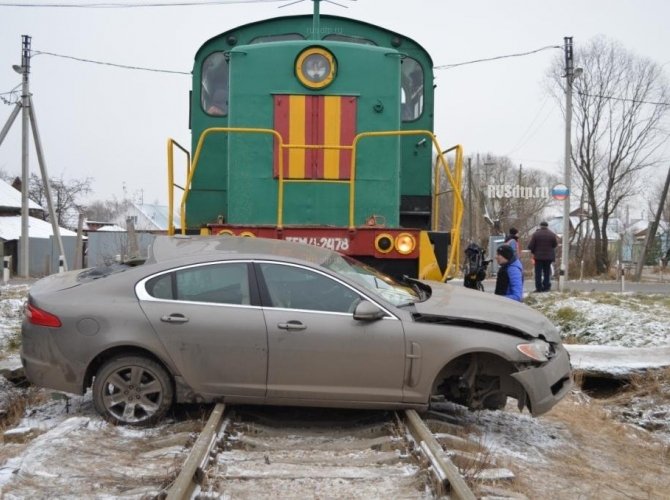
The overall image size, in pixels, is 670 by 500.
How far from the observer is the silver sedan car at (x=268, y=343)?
15.8 feet

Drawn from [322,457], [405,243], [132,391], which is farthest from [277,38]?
[322,457]

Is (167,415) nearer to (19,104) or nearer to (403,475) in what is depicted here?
(403,475)

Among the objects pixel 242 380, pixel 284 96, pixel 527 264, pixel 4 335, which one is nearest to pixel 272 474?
pixel 242 380

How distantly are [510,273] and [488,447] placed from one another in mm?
3300

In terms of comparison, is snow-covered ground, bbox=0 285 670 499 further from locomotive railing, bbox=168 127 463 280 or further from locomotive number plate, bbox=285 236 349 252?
locomotive number plate, bbox=285 236 349 252

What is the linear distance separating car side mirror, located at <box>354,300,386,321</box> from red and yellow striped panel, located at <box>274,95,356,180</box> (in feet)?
9.85

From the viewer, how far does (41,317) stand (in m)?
5.01

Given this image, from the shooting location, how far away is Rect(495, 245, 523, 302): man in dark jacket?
753cm

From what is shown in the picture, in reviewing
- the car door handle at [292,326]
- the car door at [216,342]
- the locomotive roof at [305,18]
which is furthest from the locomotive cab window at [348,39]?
the car door handle at [292,326]

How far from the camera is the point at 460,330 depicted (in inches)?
191

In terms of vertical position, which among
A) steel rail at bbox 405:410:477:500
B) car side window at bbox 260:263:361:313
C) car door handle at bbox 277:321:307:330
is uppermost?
car side window at bbox 260:263:361:313

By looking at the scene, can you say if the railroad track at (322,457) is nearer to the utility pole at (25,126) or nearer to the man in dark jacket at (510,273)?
the man in dark jacket at (510,273)

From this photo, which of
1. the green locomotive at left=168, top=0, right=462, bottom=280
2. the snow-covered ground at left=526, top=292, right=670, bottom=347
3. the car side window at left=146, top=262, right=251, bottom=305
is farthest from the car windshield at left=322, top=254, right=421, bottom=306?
the snow-covered ground at left=526, top=292, right=670, bottom=347

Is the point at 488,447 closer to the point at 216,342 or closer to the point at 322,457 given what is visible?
the point at 322,457
